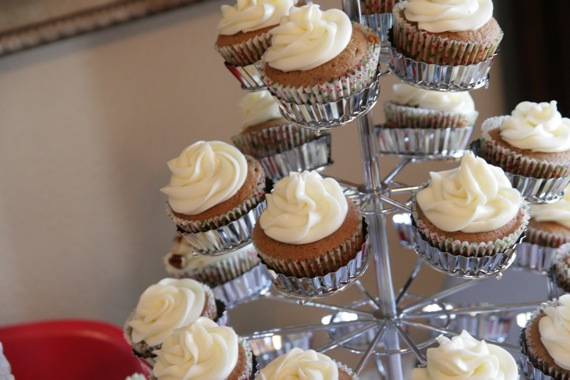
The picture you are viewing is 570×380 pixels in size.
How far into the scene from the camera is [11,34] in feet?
5.11

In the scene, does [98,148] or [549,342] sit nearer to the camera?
[549,342]

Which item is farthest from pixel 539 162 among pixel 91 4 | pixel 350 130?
pixel 91 4

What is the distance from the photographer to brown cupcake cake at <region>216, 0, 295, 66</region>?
117 centimetres

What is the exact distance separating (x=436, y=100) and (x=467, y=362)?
0.62 m

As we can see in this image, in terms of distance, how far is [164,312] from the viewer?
4.05ft

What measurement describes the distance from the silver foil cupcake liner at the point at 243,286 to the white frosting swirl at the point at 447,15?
608 mm

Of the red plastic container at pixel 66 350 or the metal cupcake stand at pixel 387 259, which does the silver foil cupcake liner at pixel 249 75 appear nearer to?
the metal cupcake stand at pixel 387 259

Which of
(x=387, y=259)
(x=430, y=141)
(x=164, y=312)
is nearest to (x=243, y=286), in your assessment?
(x=164, y=312)

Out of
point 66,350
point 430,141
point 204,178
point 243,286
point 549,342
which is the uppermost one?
point 204,178

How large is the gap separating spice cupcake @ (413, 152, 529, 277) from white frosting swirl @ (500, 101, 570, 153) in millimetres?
155

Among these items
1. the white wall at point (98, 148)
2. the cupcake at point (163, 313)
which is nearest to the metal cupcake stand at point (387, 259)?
the cupcake at point (163, 313)

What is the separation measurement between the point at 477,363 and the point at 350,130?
109 cm

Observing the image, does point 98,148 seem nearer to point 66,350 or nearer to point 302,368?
point 66,350

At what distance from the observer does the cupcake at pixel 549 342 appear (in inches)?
39.5
